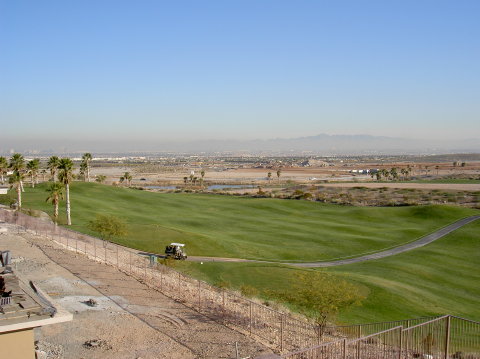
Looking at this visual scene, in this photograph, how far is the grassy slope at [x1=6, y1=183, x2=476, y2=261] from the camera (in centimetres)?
5606

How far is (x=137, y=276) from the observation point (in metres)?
36.0

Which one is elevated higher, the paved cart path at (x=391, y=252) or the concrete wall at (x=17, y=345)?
the concrete wall at (x=17, y=345)

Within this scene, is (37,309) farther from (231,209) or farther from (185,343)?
(231,209)

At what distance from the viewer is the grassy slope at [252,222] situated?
5606 centimetres

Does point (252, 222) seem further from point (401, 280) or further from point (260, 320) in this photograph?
point (260, 320)

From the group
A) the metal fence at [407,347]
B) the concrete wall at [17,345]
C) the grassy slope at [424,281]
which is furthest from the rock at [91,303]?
the grassy slope at [424,281]

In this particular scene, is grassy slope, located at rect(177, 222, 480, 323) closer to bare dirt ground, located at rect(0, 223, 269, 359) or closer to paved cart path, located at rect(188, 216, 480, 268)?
paved cart path, located at rect(188, 216, 480, 268)

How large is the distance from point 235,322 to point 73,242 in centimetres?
2975

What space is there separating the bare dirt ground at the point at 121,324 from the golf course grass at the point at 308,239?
8291 millimetres

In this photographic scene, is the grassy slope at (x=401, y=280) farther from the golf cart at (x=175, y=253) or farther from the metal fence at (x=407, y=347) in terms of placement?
the metal fence at (x=407, y=347)

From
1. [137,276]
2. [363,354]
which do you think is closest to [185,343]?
[363,354]

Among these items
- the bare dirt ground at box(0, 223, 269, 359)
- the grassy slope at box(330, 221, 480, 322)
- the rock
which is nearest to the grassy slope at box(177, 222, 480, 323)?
the grassy slope at box(330, 221, 480, 322)

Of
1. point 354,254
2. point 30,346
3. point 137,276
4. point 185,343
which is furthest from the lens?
point 354,254

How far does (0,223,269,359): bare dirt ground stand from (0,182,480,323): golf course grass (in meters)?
8.29
